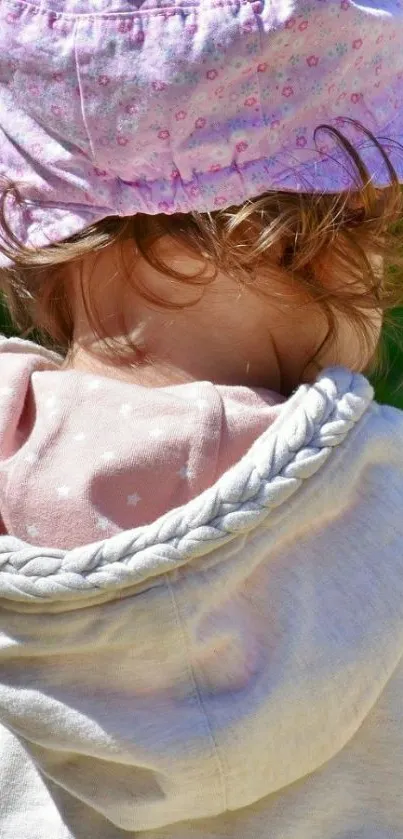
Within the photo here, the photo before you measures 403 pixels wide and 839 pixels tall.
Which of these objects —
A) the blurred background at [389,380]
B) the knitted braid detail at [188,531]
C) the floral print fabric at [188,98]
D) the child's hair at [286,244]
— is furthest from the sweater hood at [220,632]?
the blurred background at [389,380]

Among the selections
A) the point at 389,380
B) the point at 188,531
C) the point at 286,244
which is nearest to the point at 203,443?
the point at 188,531

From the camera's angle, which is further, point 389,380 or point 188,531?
point 389,380

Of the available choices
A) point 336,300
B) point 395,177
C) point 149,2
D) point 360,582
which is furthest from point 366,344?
point 149,2

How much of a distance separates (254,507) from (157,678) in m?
0.20

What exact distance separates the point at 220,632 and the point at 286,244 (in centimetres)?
41

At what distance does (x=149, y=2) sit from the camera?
1.03 meters

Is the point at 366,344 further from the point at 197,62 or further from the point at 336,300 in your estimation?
the point at 197,62

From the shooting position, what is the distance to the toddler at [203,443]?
103cm

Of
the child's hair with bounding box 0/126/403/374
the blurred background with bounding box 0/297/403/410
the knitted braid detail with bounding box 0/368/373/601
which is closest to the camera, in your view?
the knitted braid detail with bounding box 0/368/373/601

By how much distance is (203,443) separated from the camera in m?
1.03

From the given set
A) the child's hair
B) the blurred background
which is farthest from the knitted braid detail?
the blurred background

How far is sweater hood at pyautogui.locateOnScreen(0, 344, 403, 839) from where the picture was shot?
101 cm

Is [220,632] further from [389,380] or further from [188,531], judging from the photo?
[389,380]

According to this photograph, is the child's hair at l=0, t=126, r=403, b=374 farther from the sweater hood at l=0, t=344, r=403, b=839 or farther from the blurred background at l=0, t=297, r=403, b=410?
the blurred background at l=0, t=297, r=403, b=410
